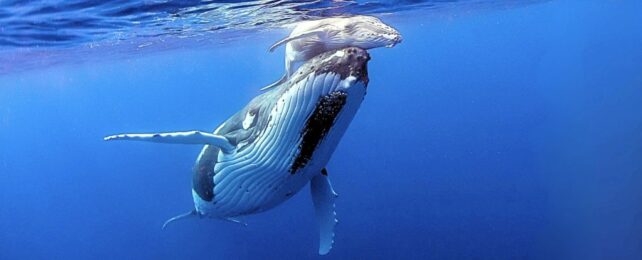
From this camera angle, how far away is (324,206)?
23.4 feet

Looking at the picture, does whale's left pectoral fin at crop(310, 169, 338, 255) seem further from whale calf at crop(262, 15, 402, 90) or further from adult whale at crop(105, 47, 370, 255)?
whale calf at crop(262, 15, 402, 90)

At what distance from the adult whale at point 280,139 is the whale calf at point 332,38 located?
582 mm

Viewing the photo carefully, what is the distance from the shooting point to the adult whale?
189 inches

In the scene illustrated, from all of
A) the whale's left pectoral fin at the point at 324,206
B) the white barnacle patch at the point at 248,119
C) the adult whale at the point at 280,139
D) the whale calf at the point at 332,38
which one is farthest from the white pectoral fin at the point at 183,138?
the whale's left pectoral fin at the point at 324,206

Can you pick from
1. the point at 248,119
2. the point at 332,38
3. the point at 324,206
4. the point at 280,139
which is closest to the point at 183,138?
the point at 248,119

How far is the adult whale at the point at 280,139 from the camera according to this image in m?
4.79

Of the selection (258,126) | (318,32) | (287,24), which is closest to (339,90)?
(258,126)

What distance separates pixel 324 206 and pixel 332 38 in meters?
2.13

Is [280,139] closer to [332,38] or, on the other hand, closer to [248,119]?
[248,119]

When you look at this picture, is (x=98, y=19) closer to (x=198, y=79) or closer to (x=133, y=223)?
(x=133, y=223)

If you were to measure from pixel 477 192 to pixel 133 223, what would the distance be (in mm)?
20555

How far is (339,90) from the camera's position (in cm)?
475

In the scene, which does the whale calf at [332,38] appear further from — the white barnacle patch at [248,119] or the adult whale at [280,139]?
the adult whale at [280,139]

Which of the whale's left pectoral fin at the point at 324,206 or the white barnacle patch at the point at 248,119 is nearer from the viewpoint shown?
the white barnacle patch at the point at 248,119
